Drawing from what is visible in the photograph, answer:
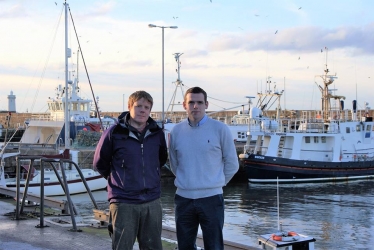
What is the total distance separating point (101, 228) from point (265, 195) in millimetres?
17274

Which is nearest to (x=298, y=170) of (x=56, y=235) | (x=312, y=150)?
(x=312, y=150)

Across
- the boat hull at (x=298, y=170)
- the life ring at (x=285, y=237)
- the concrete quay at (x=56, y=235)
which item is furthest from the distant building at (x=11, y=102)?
the life ring at (x=285, y=237)

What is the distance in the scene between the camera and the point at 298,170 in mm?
29969

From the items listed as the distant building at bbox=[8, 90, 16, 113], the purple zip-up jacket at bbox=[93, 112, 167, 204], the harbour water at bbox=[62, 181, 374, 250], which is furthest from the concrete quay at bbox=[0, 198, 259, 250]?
the distant building at bbox=[8, 90, 16, 113]

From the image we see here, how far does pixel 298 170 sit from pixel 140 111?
26524 mm

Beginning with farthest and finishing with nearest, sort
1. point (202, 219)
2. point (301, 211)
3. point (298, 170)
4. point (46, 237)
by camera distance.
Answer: point (298, 170)
point (301, 211)
point (46, 237)
point (202, 219)

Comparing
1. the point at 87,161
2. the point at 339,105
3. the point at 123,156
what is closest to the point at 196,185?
the point at 123,156

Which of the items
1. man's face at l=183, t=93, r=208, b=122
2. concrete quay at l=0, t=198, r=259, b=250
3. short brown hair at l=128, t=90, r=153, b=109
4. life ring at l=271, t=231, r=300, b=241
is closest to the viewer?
short brown hair at l=128, t=90, r=153, b=109

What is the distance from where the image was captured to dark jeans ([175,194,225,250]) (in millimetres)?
4512

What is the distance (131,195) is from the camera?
4.35 meters

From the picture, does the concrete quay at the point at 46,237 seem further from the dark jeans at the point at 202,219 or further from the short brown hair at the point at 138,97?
the short brown hair at the point at 138,97

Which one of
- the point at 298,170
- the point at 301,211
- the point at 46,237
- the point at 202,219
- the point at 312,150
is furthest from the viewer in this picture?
the point at 312,150

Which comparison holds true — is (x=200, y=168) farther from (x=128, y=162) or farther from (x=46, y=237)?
(x=46, y=237)

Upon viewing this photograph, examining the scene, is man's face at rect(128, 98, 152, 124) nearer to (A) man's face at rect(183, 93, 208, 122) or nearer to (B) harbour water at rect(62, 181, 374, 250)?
(A) man's face at rect(183, 93, 208, 122)
